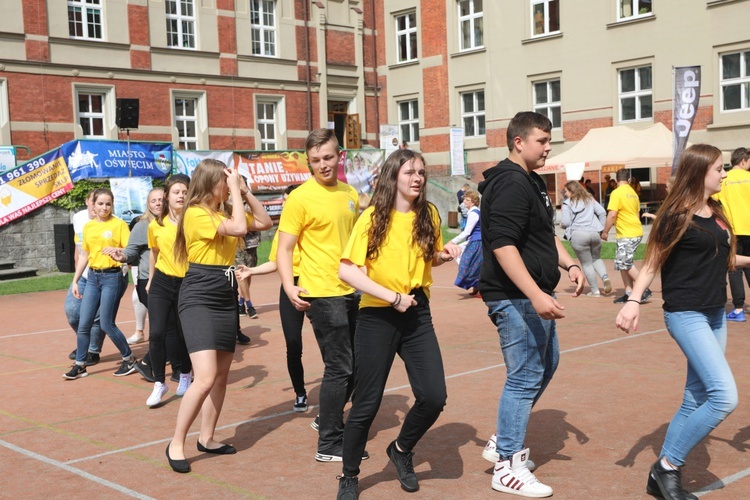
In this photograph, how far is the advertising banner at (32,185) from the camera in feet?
69.9

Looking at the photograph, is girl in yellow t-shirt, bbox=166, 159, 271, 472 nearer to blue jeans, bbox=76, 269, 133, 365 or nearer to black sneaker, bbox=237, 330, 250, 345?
blue jeans, bbox=76, 269, 133, 365

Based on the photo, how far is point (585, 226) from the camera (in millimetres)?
13594

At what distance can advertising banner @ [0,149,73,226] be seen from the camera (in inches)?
838

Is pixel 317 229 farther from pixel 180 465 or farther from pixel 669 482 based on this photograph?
pixel 669 482

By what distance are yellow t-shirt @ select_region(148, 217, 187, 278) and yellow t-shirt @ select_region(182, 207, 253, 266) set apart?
5.84 ft

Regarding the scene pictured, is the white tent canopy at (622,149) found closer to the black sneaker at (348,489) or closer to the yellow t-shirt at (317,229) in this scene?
the yellow t-shirt at (317,229)

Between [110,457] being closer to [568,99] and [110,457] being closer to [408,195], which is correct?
[408,195]

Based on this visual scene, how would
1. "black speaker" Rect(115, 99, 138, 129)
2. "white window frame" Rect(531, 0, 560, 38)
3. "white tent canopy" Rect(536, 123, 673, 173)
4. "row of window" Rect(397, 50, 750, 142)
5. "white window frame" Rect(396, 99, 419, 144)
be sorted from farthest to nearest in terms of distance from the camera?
1. "white window frame" Rect(396, 99, 419, 144)
2. "white window frame" Rect(531, 0, 560, 38)
3. "row of window" Rect(397, 50, 750, 142)
4. "white tent canopy" Rect(536, 123, 673, 173)
5. "black speaker" Rect(115, 99, 138, 129)

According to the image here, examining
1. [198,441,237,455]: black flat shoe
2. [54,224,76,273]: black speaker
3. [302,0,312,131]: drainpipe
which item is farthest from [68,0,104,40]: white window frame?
[198,441,237,455]: black flat shoe

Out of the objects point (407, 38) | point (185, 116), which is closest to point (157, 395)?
point (185, 116)

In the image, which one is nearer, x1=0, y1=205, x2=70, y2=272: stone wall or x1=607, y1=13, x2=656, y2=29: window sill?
x1=0, y1=205, x2=70, y2=272: stone wall

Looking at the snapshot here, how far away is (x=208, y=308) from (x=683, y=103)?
1376 cm

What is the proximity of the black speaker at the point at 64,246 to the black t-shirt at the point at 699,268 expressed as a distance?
61.6ft

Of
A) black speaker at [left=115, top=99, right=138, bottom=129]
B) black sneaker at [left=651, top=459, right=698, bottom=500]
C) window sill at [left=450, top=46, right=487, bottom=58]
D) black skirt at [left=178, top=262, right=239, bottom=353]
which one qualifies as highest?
window sill at [left=450, top=46, right=487, bottom=58]
